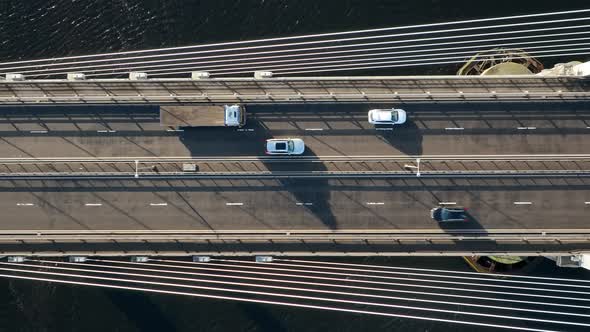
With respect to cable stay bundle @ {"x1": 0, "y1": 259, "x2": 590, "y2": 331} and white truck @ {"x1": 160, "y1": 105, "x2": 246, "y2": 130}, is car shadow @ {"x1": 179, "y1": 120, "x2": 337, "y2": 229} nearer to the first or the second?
white truck @ {"x1": 160, "y1": 105, "x2": 246, "y2": 130}

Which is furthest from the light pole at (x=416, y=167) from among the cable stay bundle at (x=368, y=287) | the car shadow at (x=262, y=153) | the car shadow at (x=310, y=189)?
the cable stay bundle at (x=368, y=287)

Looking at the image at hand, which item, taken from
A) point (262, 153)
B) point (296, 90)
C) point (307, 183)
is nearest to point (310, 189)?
point (307, 183)

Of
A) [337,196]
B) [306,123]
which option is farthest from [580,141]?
[306,123]

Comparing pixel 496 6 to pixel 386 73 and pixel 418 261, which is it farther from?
pixel 418 261

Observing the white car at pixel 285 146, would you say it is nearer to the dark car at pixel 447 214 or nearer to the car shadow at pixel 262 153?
the car shadow at pixel 262 153

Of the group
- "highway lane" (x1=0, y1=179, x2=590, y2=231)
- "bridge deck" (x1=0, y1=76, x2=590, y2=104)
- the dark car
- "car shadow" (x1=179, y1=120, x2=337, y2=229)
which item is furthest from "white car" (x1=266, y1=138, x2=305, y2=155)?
the dark car

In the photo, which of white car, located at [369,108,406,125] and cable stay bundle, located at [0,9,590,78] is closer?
white car, located at [369,108,406,125]
